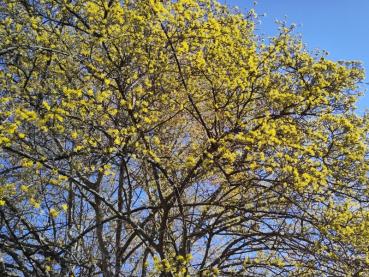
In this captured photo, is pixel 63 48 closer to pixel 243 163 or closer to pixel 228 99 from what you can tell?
pixel 228 99

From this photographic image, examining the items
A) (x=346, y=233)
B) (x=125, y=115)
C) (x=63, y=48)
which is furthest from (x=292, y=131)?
(x=63, y=48)

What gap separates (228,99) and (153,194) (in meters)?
2.55

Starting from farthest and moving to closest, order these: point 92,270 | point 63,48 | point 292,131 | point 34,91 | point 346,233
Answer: point 92,270
point 34,91
point 63,48
point 292,131
point 346,233

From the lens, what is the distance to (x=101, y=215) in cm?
887

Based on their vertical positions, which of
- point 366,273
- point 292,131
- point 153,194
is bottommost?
point 366,273

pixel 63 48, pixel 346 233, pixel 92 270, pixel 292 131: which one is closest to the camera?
pixel 346 233

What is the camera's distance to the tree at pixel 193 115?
663 cm

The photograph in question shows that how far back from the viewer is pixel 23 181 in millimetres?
7293

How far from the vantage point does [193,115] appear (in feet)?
24.5

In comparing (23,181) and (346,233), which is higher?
(23,181)

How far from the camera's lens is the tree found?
663 centimetres

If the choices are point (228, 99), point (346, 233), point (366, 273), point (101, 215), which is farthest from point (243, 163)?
point (101, 215)

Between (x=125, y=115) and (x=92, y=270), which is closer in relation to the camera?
(x=125, y=115)

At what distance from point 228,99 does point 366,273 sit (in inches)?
119
